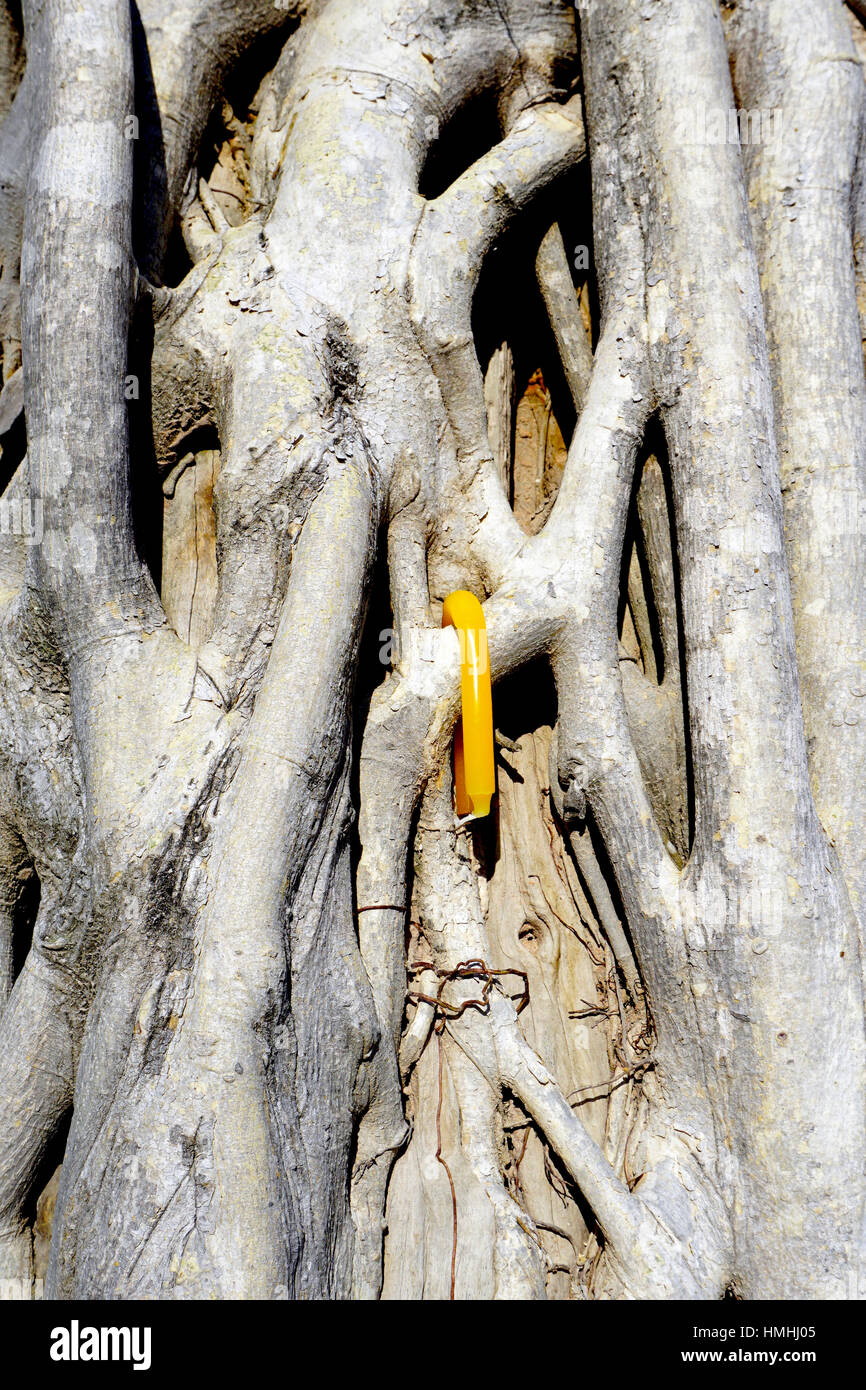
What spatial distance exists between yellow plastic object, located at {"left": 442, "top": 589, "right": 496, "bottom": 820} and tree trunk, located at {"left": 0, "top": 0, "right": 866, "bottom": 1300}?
6 cm

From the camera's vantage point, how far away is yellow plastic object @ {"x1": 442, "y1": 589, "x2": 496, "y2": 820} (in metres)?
2.07

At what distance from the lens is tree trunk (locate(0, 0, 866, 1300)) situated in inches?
72.9

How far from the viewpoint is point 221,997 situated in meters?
1.73

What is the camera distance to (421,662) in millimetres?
2180

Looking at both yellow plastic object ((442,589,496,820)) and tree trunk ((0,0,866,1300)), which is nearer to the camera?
tree trunk ((0,0,866,1300))

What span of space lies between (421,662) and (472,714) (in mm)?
195

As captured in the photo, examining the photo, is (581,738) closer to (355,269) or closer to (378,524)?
(378,524)

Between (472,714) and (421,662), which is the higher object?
(421,662)

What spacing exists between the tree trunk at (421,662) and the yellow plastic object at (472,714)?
6 centimetres

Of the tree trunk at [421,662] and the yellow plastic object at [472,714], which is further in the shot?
the yellow plastic object at [472,714]

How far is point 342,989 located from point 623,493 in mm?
1400

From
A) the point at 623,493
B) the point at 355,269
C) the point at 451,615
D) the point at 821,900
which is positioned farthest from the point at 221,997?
the point at 355,269

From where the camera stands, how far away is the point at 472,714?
2086 mm

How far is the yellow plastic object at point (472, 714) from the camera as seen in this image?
2.07m
